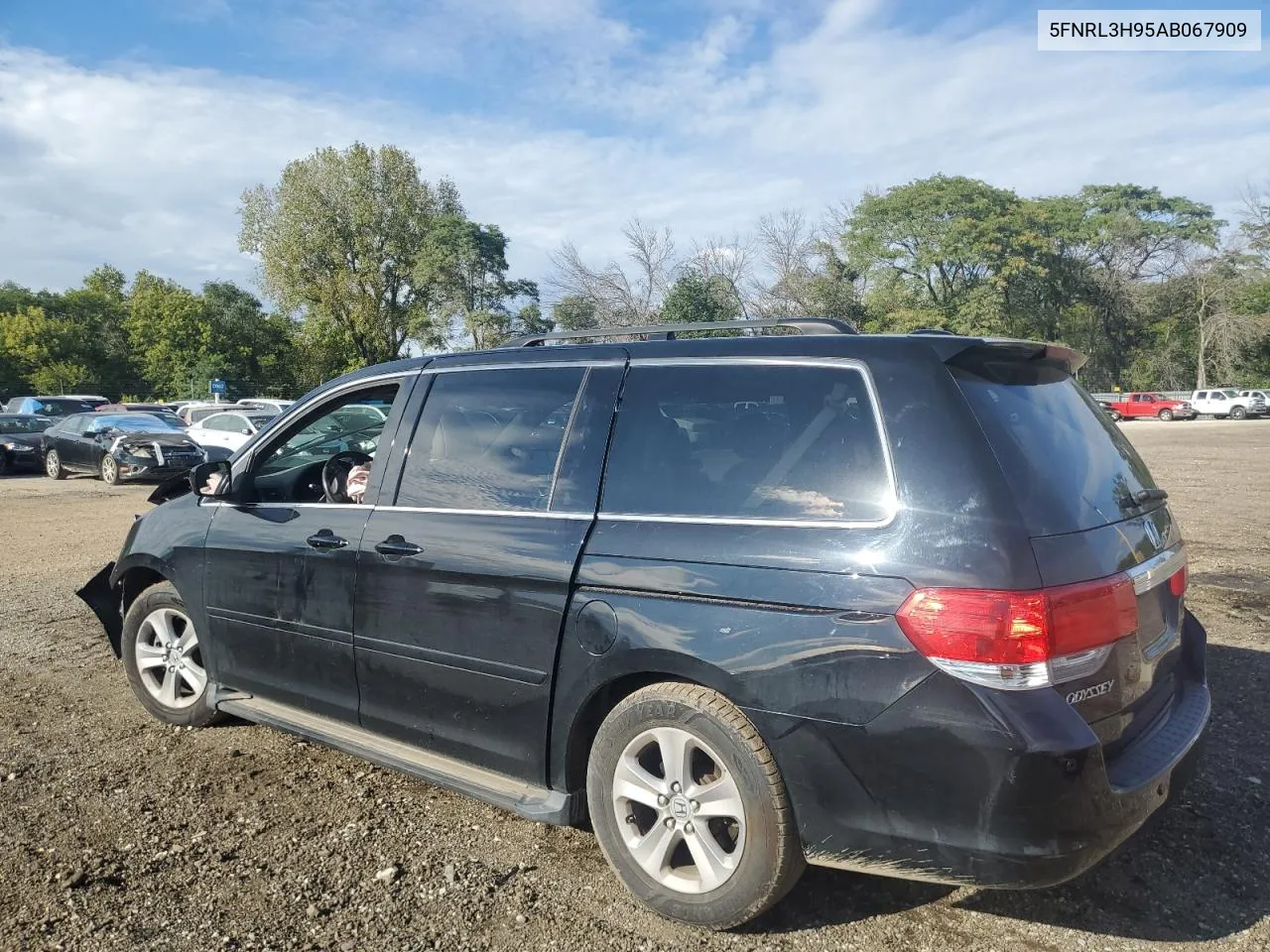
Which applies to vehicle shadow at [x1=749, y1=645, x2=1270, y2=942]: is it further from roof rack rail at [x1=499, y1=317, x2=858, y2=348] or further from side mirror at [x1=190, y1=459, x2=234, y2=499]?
side mirror at [x1=190, y1=459, x2=234, y2=499]

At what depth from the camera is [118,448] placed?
59.7 feet

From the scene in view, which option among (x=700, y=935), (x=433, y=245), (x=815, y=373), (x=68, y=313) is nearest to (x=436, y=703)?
(x=700, y=935)

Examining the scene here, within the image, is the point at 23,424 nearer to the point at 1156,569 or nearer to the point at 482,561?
the point at 482,561

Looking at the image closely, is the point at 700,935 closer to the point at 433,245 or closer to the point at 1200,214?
the point at 433,245

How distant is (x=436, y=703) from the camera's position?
345 cm

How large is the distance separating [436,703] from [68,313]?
232 ft

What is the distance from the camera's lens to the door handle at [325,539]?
3.77 m

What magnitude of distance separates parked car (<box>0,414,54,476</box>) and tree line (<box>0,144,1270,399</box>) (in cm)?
1776

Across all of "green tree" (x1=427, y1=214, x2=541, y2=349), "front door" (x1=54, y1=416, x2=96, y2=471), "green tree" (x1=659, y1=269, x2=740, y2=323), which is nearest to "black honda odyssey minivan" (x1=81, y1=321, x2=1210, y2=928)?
"front door" (x1=54, y1=416, x2=96, y2=471)

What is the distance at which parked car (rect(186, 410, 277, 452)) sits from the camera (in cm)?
1997

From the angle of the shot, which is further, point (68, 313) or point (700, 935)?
point (68, 313)

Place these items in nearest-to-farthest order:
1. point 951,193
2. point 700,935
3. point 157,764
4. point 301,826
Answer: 1. point 700,935
2. point 301,826
3. point 157,764
4. point 951,193

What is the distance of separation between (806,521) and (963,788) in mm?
831

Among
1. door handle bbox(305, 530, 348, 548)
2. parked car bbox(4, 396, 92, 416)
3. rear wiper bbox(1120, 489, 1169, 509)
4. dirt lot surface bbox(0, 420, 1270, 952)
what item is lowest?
dirt lot surface bbox(0, 420, 1270, 952)
